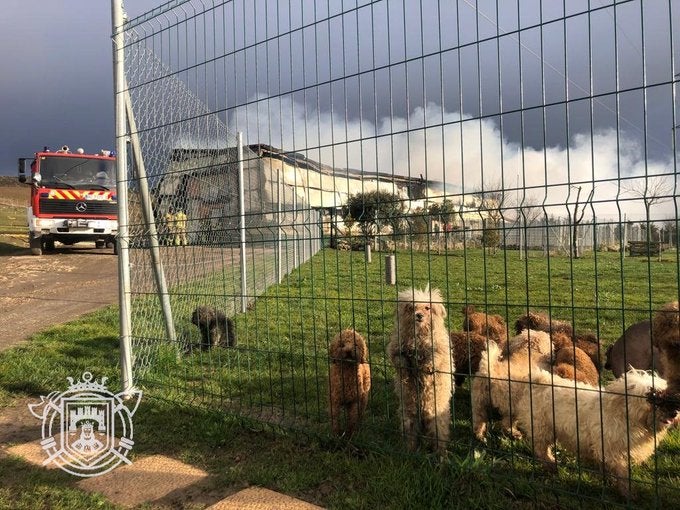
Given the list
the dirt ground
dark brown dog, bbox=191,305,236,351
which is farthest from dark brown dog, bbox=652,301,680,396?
the dirt ground

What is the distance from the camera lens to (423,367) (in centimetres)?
352

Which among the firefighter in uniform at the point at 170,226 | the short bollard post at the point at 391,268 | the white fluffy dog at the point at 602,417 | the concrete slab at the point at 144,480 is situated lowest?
the concrete slab at the point at 144,480

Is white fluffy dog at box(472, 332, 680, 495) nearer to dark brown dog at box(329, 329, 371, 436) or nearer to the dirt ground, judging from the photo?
dark brown dog at box(329, 329, 371, 436)

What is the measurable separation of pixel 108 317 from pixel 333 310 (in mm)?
3930

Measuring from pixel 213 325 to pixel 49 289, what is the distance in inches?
325

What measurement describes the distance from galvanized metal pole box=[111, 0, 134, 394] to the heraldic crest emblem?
0.94ft

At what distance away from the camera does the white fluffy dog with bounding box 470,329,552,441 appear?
11.7ft

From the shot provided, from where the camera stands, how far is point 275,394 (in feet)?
15.7

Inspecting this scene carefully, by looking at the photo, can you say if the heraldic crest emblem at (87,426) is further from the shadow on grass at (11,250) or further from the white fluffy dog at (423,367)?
the shadow on grass at (11,250)

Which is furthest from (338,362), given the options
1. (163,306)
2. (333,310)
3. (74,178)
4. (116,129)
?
(74,178)

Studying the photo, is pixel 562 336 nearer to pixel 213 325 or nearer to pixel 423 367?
pixel 423 367

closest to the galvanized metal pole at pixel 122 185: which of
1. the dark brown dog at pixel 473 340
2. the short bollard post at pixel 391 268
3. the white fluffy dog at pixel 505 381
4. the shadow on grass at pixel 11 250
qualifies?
the short bollard post at pixel 391 268

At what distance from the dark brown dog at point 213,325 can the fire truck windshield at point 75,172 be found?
41.9ft

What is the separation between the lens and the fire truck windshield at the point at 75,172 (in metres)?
16.9
